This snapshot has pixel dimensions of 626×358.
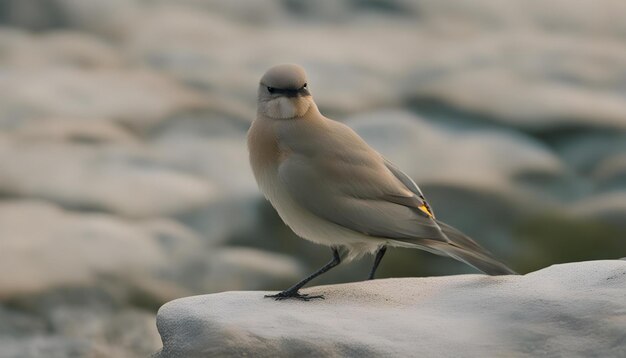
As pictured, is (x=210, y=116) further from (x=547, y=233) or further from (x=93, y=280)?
(x=547, y=233)

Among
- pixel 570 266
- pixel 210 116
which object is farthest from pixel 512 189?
pixel 570 266

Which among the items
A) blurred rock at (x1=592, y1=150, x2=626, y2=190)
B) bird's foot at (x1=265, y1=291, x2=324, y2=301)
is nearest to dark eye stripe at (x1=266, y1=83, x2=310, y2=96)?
bird's foot at (x1=265, y1=291, x2=324, y2=301)

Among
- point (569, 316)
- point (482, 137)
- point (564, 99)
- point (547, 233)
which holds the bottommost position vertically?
point (569, 316)

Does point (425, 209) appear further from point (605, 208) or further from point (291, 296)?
point (605, 208)

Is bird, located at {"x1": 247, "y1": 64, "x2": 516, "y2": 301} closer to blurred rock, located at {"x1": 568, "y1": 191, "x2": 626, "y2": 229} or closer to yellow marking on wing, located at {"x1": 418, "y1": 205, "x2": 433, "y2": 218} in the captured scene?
yellow marking on wing, located at {"x1": 418, "y1": 205, "x2": 433, "y2": 218}

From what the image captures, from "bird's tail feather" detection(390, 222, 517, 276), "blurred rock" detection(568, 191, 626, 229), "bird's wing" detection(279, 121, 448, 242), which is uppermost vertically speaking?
"blurred rock" detection(568, 191, 626, 229)

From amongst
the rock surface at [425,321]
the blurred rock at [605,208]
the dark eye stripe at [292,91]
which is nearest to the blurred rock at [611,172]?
the blurred rock at [605,208]

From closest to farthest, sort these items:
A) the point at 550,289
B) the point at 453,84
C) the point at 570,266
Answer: the point at 550,289 → the point at 570,266 → the point at 453,84
